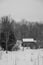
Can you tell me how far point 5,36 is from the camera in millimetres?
3887

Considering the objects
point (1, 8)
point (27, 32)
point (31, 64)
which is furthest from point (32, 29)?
point (31, 64)

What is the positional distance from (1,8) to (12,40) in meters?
3.32

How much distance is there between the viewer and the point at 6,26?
4188 mm

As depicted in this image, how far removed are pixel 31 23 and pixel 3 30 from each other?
8797 millimetres

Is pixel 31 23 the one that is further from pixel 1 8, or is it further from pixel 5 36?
pixel 5 36

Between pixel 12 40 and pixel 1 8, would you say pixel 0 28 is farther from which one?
pixel 1 8

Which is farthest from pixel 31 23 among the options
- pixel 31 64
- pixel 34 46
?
pixel 31 64

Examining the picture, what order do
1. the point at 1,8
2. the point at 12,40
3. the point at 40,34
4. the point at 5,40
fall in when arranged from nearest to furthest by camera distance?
the point at 5,40 → the point at 12,40 → the point at 1,8 → the point at 40,34

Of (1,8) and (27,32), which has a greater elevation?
(1,8)

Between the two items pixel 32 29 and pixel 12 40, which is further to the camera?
pixel 32 29

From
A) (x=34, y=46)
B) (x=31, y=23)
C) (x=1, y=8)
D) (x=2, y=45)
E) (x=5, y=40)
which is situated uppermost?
(x=1, y=8)

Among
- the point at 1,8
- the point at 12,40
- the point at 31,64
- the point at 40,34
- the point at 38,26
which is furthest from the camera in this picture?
the point at 38,26

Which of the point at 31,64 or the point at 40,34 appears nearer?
the point at 31,64

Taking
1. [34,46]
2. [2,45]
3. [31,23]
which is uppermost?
[31,23]
